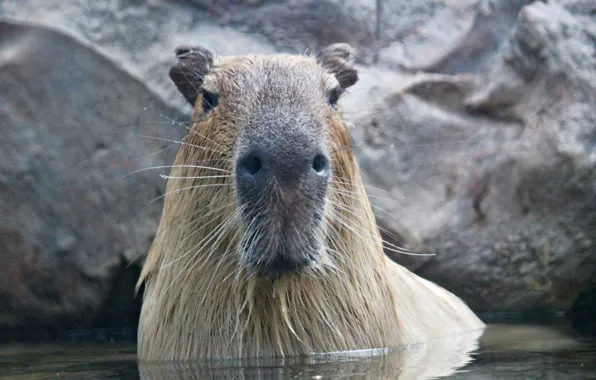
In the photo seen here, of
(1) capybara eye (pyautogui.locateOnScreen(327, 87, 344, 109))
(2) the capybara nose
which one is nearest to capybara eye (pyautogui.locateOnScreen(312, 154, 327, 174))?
(2) the capybara nose

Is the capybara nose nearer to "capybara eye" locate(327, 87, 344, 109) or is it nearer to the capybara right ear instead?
"capybara eye" locate(327, 87, 344, 109)

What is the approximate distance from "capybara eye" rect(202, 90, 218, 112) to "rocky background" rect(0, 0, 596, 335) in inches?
72.9

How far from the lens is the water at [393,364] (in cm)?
337

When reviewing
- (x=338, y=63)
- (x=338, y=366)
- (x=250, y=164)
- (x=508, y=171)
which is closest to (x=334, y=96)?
(x=338, y=63)

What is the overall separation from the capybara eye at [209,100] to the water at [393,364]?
119cm

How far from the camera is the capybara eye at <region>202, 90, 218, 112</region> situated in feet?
13.8

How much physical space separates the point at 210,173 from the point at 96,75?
2618 mm

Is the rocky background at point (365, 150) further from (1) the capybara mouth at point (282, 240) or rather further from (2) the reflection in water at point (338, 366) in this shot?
(1) the capybara mouth at point (282, 240)

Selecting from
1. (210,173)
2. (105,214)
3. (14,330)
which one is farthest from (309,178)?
(14,330)

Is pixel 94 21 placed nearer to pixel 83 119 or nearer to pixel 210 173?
pixel 83 119

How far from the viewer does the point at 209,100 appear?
426 cm

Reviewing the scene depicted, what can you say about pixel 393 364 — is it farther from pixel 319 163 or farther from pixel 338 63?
pixel 338 63

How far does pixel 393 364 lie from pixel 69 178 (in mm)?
3284

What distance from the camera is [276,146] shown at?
11.5 ft
